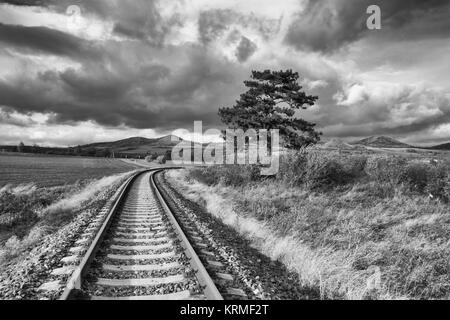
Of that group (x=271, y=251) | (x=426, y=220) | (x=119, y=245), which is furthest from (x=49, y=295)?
(x=426, y=220)

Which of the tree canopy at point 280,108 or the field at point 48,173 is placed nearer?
the tree canopy at point 280,108

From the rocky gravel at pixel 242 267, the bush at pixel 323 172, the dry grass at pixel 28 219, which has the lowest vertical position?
the dry grass at pixel 28 219

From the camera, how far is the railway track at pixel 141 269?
5.11m

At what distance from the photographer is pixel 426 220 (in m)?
11.6

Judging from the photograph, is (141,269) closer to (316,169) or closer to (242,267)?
(242,267)

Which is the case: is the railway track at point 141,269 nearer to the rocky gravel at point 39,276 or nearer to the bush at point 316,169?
the rocky gravel at point 39,276

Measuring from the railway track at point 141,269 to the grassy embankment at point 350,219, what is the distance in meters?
2.16

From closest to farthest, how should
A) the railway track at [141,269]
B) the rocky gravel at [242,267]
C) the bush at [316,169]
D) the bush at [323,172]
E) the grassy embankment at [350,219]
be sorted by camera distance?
Answer: the railway track at [141,269] < the rocky gravel at [242,267] < the grassy embankment at [350,219] < the bush at [323,172] < the bush at [316,169]

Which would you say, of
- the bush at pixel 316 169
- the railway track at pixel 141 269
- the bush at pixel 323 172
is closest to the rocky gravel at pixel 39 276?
the railway track at pixel 141 269

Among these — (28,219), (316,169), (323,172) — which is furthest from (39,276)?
(323,172)

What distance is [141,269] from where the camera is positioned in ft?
20.2

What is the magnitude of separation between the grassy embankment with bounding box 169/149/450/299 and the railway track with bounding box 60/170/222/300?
216 cm

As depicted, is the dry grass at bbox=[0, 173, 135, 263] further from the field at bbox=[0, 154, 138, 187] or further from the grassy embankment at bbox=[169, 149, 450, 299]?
the field at bbox=[0, 154, 138, 187]

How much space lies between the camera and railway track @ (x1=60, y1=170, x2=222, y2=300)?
511 centimetres
